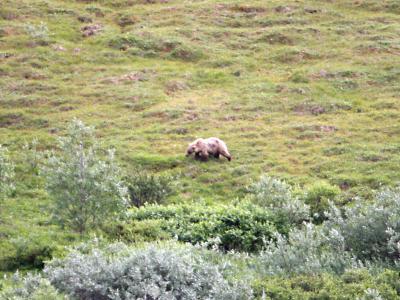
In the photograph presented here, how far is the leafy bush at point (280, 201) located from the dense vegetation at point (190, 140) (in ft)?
0.22

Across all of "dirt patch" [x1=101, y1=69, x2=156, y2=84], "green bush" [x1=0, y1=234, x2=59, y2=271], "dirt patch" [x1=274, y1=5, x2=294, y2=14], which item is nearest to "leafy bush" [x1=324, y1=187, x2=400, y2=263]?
"green bush" [x1=0, y1=234, x2=59, y2=271]

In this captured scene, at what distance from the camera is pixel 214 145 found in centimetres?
3238

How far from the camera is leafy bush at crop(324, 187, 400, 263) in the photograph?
14.3 meters

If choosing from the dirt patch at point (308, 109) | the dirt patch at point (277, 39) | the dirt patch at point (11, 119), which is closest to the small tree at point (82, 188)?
the dirt patch at point (11, 119)

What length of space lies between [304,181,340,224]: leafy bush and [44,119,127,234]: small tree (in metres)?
8.33

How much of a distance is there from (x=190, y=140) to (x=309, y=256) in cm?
2154

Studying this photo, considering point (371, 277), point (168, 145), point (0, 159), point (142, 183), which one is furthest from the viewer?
point (168, 145)

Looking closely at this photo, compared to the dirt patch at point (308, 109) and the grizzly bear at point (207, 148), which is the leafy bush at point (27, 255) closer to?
the grizzly bear at point (207, 148)

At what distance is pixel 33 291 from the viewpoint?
12.1 meters

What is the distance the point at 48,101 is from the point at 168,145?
9692 millimetres

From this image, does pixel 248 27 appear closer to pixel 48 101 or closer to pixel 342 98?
pixel 342 98

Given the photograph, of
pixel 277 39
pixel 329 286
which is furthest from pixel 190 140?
pixel 329 286

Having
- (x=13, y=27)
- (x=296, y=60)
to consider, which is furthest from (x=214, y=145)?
(x=13, y=27)

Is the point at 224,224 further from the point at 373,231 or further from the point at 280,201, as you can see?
the point at 373,231
